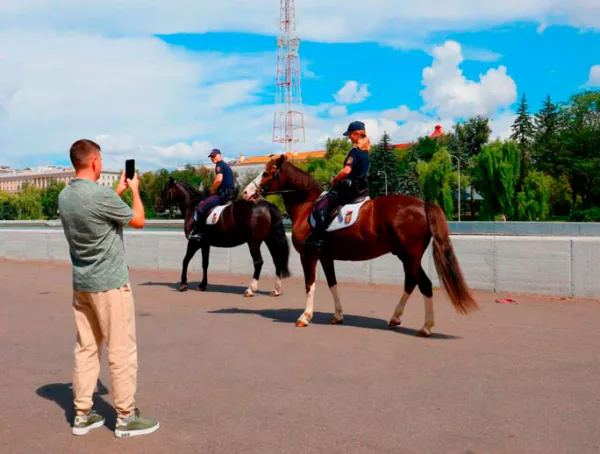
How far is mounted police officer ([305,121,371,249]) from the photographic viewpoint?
892cm

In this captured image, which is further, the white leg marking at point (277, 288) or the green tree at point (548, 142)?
the green tree at point (548, 142)

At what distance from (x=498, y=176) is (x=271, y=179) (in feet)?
176

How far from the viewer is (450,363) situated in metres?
6.68

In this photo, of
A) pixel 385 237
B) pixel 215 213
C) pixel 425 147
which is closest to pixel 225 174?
pixel 215 213

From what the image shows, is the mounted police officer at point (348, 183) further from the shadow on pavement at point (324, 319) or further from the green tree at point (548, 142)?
the green tree at point (548, 142)

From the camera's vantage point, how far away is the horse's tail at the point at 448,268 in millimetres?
7914

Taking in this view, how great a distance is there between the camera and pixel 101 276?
464 centimetres

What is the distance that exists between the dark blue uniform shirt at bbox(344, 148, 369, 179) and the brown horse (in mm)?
445

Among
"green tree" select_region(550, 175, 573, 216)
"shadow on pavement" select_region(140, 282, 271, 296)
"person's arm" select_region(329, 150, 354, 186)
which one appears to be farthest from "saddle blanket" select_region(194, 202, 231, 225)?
"green tree" select_region(550, 175, 573, 216)

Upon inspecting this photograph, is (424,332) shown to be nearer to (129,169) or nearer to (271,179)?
(271,179)

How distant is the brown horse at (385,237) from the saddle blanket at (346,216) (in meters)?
0.06

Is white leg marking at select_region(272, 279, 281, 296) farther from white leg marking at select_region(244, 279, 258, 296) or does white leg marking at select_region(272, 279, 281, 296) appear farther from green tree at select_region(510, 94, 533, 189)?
green tree at select_region(510, 94, 533, 189)

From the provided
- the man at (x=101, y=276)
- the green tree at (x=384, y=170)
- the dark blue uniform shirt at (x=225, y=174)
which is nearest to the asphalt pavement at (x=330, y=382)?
the man at (x=101, y=276)

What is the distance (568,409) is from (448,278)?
302cm
